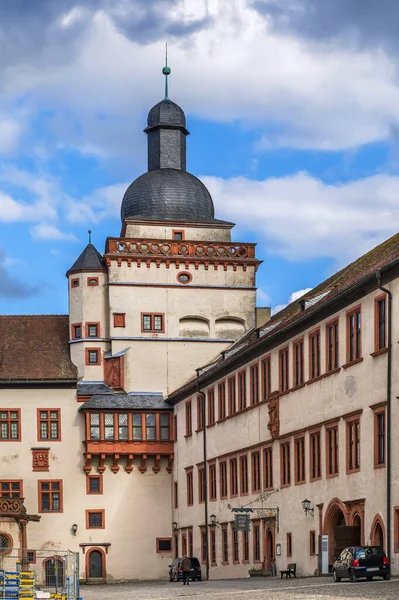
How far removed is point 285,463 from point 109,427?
22.5m

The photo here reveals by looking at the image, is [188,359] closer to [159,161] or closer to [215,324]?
[215,324]

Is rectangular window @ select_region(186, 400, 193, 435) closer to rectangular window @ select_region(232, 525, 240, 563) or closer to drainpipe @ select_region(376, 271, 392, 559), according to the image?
rectangular window @ select_region(232, 525, 240, 563)

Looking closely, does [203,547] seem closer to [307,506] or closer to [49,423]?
[49,423]

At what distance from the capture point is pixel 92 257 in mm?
82312

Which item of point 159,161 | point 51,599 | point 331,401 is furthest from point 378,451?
point 159,161

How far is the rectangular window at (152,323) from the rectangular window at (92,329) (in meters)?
2.81

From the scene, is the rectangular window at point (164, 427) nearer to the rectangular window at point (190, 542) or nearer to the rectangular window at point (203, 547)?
the rectangular window at point (190, 542)

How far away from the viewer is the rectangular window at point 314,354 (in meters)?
54.1

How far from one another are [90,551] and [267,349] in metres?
23.8

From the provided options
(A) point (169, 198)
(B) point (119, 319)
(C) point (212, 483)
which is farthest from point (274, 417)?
(A) point (169, 198)

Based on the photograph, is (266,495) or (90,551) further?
(90,551)

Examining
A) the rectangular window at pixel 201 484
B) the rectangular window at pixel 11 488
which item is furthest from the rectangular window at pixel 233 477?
the rectangular window at pixel 11 488

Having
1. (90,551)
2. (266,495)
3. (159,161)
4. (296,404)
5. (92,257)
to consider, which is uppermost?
(159,161)

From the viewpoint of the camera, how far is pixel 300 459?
56.8m
